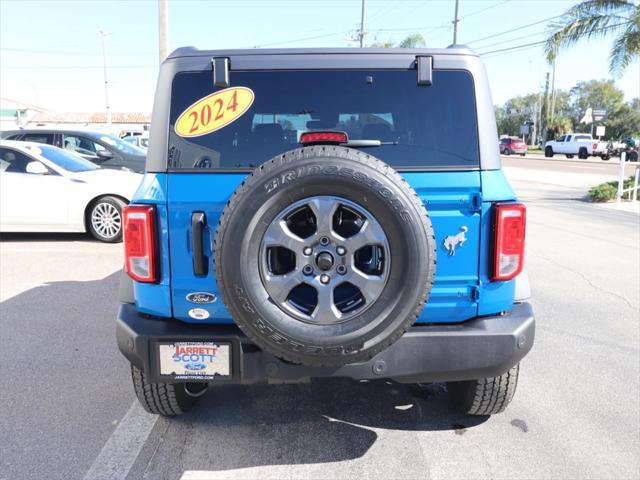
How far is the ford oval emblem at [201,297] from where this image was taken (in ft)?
8.96

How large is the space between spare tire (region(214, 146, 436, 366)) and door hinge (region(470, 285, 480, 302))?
1.47 feet

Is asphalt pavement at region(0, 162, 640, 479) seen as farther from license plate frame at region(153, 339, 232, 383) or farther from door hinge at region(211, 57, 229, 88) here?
door hinge at region(211, 57, 229, 88)

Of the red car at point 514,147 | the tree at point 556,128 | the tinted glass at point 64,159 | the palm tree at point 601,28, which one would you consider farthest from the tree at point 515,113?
the tinted glass at point 64,159

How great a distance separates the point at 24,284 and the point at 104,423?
3.74 m

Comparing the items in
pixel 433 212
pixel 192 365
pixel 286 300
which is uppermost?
pixel 433 212

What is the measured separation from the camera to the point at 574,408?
3.57 metres

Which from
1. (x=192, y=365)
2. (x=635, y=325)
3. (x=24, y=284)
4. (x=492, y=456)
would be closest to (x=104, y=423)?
(x=192, y=365)

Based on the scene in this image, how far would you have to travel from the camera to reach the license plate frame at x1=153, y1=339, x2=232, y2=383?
2652mm

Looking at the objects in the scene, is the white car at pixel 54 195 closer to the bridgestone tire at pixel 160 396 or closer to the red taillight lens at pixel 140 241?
the bridgestone tire at pixel 160 396

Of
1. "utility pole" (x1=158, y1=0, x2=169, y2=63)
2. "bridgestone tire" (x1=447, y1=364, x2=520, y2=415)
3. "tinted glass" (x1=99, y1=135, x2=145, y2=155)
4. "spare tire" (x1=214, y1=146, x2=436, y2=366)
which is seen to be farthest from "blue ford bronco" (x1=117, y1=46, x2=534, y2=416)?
"utility pole" (x1=158, y1=0, x2=169, y2=63)

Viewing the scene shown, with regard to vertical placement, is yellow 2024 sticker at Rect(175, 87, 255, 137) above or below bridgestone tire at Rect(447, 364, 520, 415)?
above

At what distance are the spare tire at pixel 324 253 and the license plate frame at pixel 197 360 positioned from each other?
0.28 meters

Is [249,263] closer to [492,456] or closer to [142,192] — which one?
[142,192]

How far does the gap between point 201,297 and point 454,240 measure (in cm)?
126
